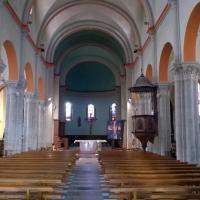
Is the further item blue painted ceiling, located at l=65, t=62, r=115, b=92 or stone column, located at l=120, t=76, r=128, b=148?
blue painted ceiling, located at l=65, t=62, r=115, b=92

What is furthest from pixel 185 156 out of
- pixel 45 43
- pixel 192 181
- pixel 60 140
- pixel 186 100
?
pixel 60 140

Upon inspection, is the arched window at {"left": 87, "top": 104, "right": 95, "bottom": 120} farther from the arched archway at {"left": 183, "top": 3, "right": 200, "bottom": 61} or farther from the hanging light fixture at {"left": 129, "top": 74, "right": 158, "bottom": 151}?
the arched archway at {"left": 183, "top": 3, "right": 200, "bottom": 61}

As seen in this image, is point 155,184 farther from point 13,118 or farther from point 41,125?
point 41,125

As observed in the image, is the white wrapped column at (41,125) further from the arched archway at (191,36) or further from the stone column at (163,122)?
the arched archway at (191,36)

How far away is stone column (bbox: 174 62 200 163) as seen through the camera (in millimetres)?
11867

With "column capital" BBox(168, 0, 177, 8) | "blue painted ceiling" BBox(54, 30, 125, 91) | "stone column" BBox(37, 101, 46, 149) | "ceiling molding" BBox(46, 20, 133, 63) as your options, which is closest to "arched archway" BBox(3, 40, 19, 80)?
"stone column" BBox(37, 101, 46, 149)

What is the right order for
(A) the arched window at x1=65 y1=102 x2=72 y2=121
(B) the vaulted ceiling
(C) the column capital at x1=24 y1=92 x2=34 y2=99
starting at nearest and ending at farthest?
(C) the column capital at x1=24 y1=92 x2=34 y2=99 < (B) the vaulted ceiling < (A) the arched window at x1=65 y1=102 x2=72 y2=121

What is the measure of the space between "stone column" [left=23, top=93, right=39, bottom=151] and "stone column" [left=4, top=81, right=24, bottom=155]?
3326mm

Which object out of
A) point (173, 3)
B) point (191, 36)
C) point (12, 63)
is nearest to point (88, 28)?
point (12, 63)

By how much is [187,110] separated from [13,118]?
29.4 feet

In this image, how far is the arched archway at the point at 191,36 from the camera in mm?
11656

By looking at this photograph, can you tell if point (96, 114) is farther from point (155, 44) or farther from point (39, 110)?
point (155, 44)

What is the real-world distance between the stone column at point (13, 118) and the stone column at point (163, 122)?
7357 millimetres

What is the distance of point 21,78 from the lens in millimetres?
16891
